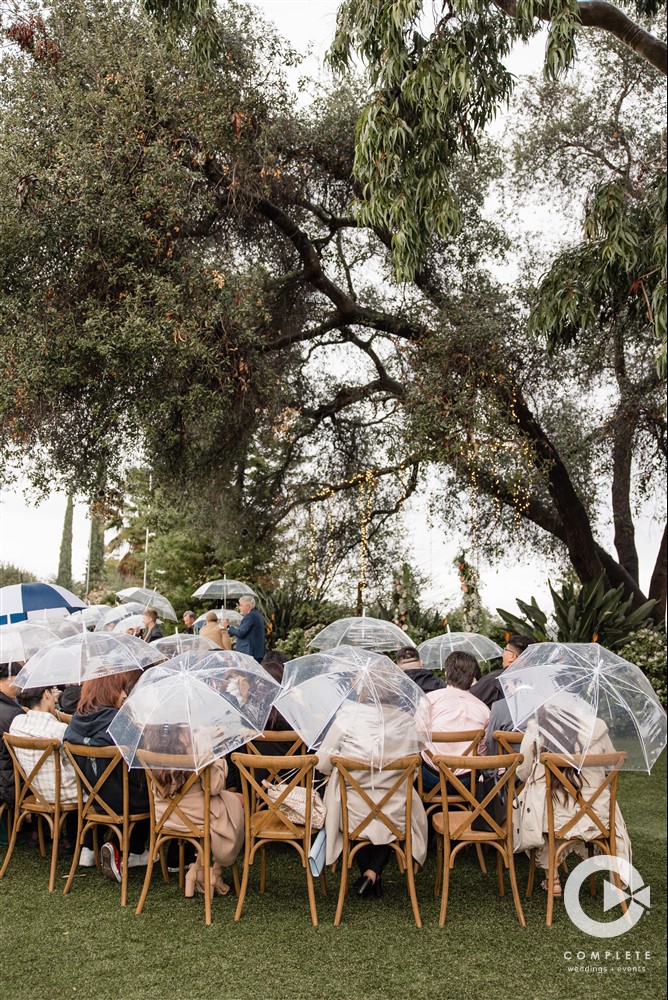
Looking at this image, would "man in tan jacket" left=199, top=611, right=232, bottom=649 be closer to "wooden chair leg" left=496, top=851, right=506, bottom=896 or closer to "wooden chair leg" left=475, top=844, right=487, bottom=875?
"wooden chair leg" left=475, top=844, right=487, bottom=875

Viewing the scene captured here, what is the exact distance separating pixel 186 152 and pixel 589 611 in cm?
804

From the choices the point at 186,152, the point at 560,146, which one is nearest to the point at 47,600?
the point at 186,152

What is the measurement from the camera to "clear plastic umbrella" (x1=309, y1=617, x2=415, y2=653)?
896 centimetres

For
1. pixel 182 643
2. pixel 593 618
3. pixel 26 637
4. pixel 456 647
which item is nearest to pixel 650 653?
pixel 593 618

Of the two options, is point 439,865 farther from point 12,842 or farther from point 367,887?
point 12,842

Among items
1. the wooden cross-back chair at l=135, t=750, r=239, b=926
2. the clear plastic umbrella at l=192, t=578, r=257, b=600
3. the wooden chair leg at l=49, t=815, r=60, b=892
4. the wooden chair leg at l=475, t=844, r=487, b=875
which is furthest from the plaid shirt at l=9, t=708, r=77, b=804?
the clear plastic umbrella at l=192, t=578, r=257, b=600

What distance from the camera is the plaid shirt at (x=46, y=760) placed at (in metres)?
6.02

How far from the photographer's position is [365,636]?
899 cm

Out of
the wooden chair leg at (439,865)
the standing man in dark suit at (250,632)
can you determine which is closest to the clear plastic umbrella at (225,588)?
the standing man in dark suit at (250,632)

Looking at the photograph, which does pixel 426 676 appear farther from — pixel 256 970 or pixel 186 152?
pixel 186 152

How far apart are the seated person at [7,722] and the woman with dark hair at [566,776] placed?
136 inches

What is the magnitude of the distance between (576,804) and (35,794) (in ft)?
11.4

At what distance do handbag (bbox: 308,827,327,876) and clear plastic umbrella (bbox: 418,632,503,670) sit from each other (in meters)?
3.44

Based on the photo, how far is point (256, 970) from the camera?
4.76 meters
